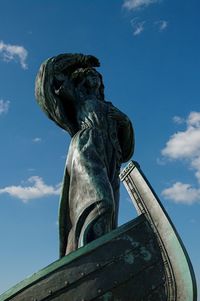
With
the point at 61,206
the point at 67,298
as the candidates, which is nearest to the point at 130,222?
the point at 67,298

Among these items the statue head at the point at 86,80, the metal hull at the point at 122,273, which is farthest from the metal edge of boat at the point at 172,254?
the statue head at the point at 86,80

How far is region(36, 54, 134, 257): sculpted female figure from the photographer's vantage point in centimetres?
504

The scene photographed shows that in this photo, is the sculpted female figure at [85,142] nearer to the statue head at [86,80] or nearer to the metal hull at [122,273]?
the statue head at [86,80]

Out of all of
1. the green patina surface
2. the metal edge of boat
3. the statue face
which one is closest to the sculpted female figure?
the statue face

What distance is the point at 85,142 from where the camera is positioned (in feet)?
18.5

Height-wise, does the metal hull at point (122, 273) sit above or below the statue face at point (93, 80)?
below

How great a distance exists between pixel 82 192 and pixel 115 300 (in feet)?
6.14

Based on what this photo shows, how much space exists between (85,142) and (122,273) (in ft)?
7.50

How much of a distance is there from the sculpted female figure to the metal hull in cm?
110

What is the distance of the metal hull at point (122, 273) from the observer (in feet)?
11.7

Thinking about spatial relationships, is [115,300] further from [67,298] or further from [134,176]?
[134,176]

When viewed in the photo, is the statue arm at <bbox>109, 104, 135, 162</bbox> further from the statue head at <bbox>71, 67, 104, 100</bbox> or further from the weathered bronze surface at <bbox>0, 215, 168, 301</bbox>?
the weathered bronze surface at <bbox>0, 215, 168, 301</bbox>

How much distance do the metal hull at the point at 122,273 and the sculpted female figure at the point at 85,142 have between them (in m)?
1.10

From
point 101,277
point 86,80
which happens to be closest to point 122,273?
point 101,277
